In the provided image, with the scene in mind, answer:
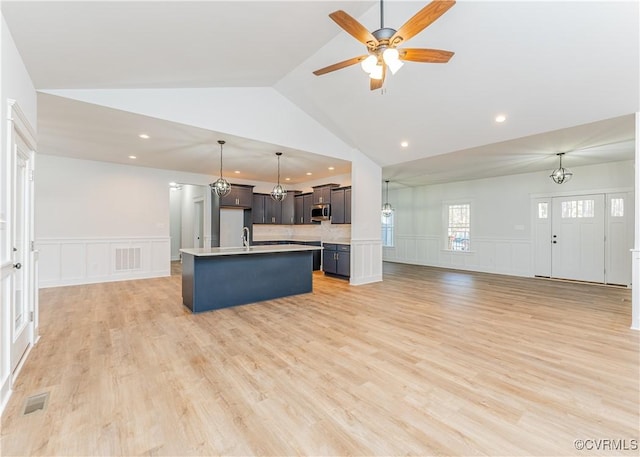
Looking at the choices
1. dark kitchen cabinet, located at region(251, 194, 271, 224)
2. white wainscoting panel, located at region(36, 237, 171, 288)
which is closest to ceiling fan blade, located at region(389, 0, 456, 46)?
dark kitchen cabinet, located at region(251, 194, 271, 224)

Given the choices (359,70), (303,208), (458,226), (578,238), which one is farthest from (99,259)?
(578,238)

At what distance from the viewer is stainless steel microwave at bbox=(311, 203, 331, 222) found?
25.0 ft

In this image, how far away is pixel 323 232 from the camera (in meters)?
8.45

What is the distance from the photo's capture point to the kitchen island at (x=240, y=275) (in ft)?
13.5

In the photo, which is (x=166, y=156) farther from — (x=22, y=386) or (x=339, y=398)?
(x=339, y=398)

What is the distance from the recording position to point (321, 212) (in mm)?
7766

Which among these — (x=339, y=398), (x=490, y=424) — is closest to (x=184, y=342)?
(x=339, y=398)

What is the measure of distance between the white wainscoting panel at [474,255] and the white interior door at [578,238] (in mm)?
598

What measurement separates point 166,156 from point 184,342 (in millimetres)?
4191

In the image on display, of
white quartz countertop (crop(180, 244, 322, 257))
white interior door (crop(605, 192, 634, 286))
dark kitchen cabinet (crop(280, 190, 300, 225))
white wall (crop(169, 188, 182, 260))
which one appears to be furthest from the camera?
white wall (crop(169, 188, 182, 260))

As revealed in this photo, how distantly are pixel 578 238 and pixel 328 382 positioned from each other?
295 inches

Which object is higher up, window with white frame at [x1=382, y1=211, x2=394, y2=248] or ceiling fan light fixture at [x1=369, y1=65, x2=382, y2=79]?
ceiling fan light fixture at [x1=369, y1=65, x2=382, y2=79]

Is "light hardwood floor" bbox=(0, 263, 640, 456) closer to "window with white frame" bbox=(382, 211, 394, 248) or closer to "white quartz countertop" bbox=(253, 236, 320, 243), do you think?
"white quartz countertop" bbox=(253, 236, 320, 243)

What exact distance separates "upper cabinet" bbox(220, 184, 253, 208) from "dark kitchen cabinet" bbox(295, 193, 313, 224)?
1.44m
